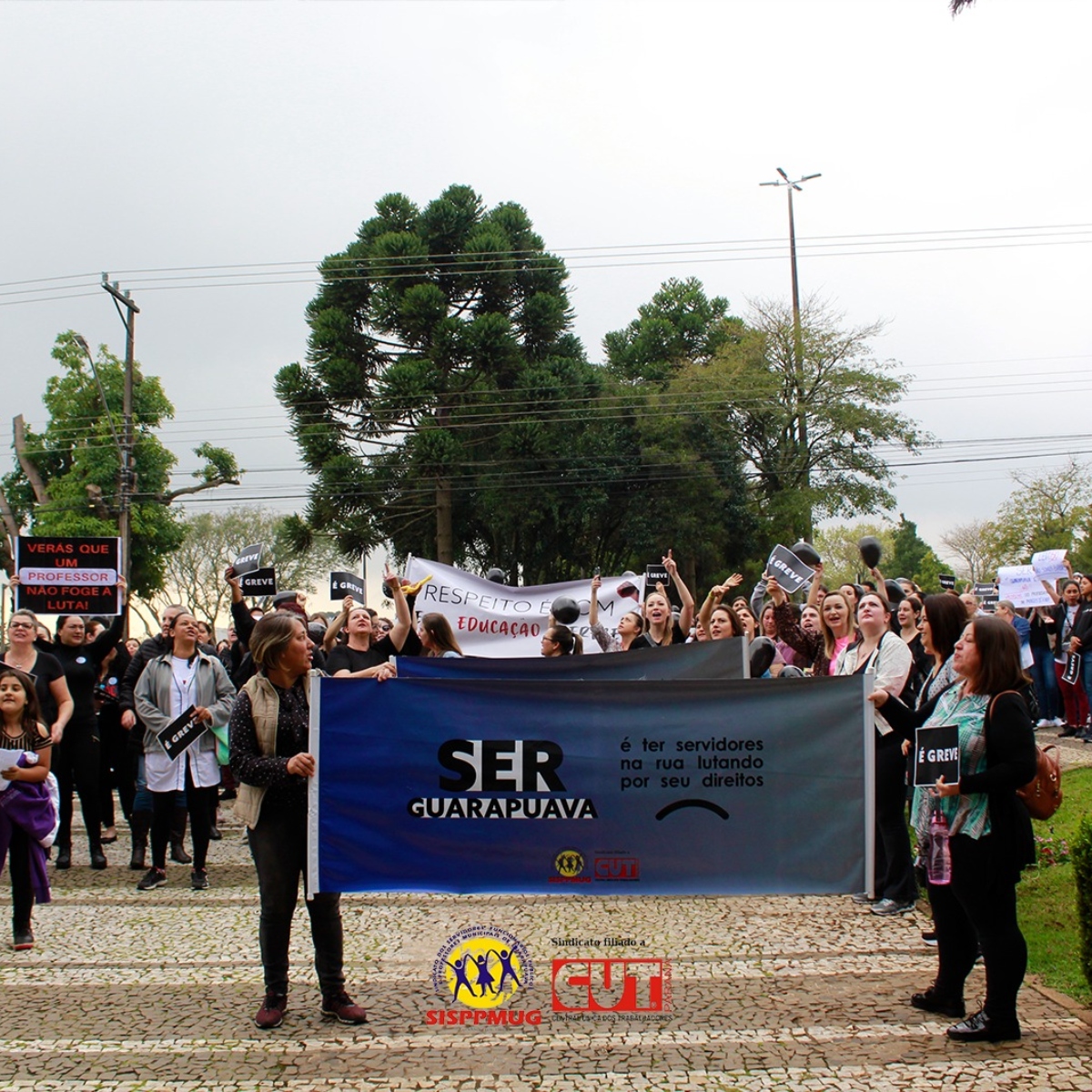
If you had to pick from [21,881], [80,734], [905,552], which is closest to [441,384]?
[80,734]

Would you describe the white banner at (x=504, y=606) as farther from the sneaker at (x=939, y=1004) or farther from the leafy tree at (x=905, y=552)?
the leafy tree at (x=905, y=552)

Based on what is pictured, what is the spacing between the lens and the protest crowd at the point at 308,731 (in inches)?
195

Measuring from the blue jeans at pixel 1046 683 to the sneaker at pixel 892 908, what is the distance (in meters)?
8.85

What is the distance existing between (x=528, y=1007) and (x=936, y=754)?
219 cm

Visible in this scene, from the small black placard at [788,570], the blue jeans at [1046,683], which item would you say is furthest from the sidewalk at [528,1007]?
the blue jeans at [1046,683]

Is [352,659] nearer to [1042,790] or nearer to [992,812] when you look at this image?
[992,812]

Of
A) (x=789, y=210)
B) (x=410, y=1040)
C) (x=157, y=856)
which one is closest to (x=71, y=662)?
Result: (x=157, y=856)

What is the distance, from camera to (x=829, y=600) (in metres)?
8.05

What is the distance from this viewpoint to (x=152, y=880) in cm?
852

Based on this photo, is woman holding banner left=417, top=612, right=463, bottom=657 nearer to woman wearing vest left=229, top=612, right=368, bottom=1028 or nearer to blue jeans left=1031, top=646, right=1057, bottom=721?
woman wearing vest left=229, top=612, right=368, bottom=1028

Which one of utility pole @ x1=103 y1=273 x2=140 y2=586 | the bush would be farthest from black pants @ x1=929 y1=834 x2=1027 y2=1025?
utility pole @ x1=103 y1=273 x2=140 y2=586

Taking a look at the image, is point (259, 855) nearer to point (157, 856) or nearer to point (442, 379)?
point (157, 856)

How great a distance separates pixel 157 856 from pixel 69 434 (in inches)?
1932

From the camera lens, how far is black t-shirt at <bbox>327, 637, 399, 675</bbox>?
8.53 m
